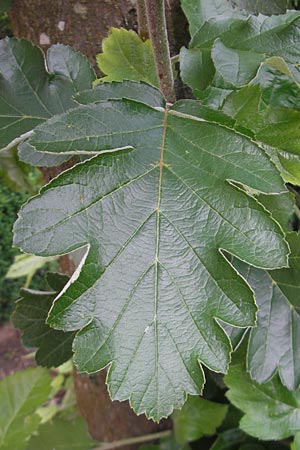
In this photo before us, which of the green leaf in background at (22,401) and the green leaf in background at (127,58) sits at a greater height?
the green leaf in background at (127,58)

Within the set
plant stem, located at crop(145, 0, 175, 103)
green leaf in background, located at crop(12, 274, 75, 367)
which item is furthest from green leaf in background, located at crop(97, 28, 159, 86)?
green leaf in background, located at crop(12, 274, 75, 367)

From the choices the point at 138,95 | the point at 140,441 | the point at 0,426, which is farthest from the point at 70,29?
the point at 140,441

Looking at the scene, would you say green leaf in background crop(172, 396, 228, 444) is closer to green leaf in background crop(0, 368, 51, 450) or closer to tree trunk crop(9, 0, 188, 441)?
green leaf in background crop(0, 368, 51, 450)

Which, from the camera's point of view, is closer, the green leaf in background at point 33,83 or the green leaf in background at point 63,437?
the green leaf in background at point 33,83

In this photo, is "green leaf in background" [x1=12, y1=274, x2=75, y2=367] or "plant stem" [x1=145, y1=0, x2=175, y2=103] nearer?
"plant stem" [x1=145, y1=0, x2=175, y2=103]

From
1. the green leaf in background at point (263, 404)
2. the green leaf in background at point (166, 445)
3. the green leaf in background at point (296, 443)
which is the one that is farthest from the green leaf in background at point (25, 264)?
the green leaf in background at point (296, 443)

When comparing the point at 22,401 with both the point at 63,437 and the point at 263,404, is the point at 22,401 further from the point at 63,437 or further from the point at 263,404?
the point at 263,404

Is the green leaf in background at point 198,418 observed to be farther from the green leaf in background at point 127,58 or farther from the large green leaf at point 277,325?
the green leaf in background at point 127,58
